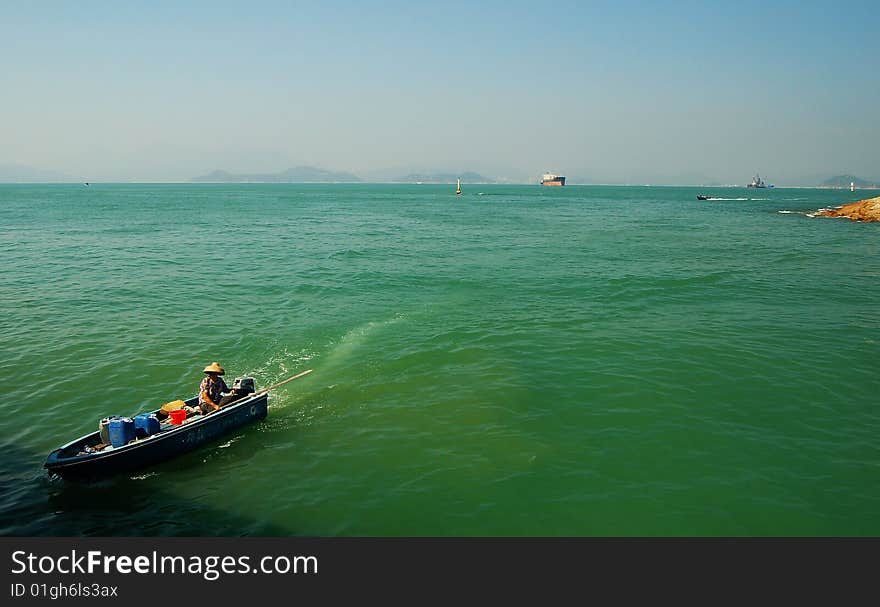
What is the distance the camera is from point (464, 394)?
19578 mm

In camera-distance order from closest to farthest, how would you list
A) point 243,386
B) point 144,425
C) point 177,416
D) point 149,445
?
1. point 149,445
2. point 144,425
3. point 177,416
4. point 243,386

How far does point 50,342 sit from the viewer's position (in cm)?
2450

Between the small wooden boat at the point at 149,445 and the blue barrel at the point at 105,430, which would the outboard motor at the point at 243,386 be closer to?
the small wooden boat at the point at 149,445

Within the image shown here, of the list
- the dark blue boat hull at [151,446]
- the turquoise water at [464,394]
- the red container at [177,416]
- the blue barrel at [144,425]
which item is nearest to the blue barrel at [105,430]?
the dark blue boat hull at [151,446]

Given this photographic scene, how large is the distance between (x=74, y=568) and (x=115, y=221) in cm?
8519

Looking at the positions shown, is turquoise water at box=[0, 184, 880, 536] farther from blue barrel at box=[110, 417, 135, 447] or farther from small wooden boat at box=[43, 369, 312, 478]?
blue barrel at box=[110, 417, 135, 447]

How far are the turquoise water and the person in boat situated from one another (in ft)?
3.63

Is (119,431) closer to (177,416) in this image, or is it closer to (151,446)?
(151,446)

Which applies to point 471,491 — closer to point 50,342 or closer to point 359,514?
point 359,514

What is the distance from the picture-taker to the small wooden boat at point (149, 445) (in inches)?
546

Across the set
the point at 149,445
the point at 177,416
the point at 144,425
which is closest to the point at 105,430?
the point at 144,425

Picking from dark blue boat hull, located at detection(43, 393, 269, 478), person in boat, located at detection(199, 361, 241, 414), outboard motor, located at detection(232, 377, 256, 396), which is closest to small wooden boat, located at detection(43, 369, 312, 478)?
dark blue boat hull, located at detection(43, 393, 269, 478)

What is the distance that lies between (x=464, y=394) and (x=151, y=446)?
10.0 meters

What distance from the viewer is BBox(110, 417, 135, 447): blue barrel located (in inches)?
566
